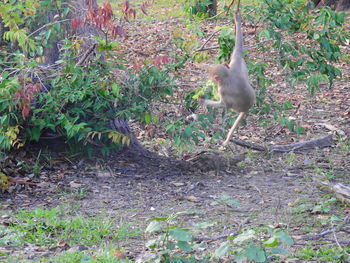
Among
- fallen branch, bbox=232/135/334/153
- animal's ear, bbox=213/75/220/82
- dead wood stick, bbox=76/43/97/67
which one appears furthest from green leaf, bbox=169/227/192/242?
fallen branch, bbox=232/135/334/153

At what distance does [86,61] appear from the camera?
6309 millimetres

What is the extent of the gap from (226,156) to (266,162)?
0.55 meters

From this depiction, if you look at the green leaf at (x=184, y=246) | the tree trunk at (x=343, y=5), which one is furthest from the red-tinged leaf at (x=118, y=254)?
the tree trunk at (x=343, y=5)

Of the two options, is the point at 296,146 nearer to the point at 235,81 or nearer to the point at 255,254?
the point at 235,81

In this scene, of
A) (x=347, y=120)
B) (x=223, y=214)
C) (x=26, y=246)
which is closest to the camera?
(x=26, y=246)

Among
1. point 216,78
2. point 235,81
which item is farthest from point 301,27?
point 216,78

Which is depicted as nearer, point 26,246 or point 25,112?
point 26,246

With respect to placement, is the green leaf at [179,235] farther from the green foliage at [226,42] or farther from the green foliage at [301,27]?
the green foliage at [301,27]

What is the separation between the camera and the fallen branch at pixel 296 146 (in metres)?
7.45

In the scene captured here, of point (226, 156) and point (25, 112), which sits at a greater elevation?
point (25, 112)

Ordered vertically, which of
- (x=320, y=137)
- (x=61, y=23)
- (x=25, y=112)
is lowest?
(x=320, y=137)

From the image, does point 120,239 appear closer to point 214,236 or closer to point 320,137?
point 214,236

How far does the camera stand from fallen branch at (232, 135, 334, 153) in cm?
745

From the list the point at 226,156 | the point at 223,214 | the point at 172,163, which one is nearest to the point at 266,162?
the point at 226,156
